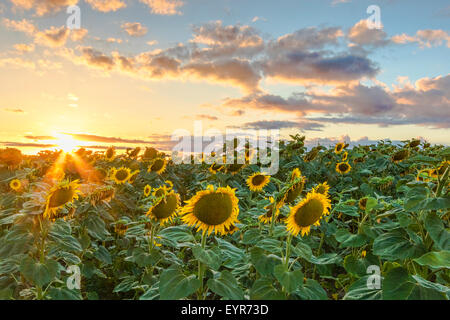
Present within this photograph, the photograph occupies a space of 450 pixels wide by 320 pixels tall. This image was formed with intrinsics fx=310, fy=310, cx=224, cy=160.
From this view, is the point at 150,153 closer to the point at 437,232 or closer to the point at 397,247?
the point at 397,247

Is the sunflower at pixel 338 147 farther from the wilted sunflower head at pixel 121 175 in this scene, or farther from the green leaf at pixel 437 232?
the green leaf at pixel 437 232

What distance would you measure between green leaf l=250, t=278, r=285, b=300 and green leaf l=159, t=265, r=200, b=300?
0.38 metres

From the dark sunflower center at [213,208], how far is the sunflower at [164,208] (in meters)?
0.77

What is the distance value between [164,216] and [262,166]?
4.67 meters

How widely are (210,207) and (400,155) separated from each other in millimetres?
6693

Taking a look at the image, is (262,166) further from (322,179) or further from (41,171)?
(41,171)

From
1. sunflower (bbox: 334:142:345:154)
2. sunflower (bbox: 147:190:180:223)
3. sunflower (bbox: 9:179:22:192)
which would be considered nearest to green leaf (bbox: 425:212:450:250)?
sunflower (bbox: 147:190:180:223)

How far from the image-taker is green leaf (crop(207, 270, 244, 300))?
6.68ft

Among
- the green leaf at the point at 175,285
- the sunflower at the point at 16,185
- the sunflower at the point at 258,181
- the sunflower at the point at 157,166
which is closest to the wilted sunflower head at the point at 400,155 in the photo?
the sunflower at the point at 258,181

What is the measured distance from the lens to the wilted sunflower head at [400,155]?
745 centimetres

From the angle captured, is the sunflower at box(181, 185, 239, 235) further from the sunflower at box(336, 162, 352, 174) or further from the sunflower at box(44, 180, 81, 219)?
the sunflower at box(336, 162, 352, 174)

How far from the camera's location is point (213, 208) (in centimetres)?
243

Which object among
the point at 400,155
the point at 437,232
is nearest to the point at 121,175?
the point at 437,232

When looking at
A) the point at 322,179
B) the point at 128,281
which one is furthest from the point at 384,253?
the point at 322,179
